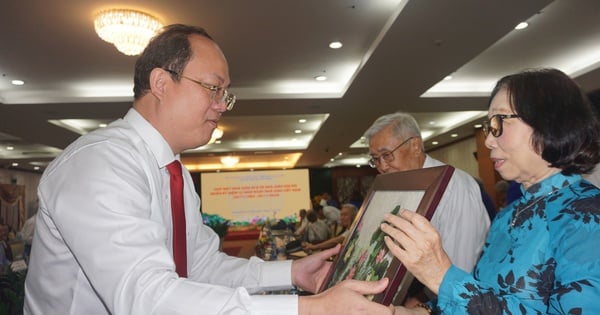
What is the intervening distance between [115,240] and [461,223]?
4.76 feet

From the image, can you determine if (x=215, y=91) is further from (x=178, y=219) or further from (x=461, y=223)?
(x=461, y=223)

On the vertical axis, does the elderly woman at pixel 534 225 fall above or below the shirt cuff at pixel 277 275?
above

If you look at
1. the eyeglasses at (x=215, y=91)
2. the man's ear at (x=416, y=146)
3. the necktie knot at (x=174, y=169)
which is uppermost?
the eyeglasses at (x=215, y=91)

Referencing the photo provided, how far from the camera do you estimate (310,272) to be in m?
1.52

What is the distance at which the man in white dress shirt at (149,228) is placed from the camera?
83cm

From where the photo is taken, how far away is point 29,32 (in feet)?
14.9

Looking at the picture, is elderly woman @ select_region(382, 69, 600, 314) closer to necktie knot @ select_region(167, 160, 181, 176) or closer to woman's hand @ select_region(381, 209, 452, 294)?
woman's hand @ select_region(381, 209, 452, 294)

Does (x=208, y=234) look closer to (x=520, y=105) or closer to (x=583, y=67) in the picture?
(x=520, y=105)

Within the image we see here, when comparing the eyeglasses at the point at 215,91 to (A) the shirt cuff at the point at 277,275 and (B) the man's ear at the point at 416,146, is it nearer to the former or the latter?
(A) the shirt cuff at the point at 277,275

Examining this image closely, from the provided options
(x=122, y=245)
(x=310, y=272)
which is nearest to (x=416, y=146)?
(x=310, y=272)

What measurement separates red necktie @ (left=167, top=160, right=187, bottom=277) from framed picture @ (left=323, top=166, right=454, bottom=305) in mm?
454

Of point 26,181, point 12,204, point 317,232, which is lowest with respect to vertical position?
point 317,232

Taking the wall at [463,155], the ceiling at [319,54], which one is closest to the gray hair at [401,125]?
the ceiling at [319,54]

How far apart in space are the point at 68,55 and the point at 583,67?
291 inches
